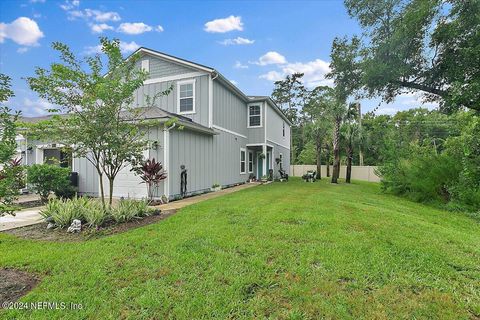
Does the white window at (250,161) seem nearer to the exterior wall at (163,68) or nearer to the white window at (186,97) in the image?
the white window at (186,97)

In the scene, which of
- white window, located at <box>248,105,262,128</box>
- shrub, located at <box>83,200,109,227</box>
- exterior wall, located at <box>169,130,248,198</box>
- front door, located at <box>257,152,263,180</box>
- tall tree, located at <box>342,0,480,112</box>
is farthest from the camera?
front door, located at <box>257,152,263,180</box>

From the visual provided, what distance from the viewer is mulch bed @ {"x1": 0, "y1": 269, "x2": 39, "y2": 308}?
2895 millimetres

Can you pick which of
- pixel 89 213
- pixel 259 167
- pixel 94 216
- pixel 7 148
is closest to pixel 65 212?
pixel 89 213

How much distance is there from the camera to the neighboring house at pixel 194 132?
9688 millimetres

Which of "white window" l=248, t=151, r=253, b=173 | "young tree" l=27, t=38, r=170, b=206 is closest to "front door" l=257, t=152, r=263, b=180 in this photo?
"white window" l=248, t=151, r=253, b=173

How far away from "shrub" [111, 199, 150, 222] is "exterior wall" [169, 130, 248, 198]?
9.78ft

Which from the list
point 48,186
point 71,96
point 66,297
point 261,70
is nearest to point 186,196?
point 48,186

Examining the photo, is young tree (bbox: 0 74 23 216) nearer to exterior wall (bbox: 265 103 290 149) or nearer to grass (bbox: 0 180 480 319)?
grass (bbox: 0 180 480 319)

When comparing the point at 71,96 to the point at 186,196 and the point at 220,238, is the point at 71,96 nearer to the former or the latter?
the point at 220,238

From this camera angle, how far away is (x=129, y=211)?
6.09 meters

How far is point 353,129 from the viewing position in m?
18.7

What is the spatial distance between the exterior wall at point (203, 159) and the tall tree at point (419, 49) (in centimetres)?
656

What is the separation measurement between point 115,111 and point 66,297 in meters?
4.16

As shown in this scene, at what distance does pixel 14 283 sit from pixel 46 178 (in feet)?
22.5
